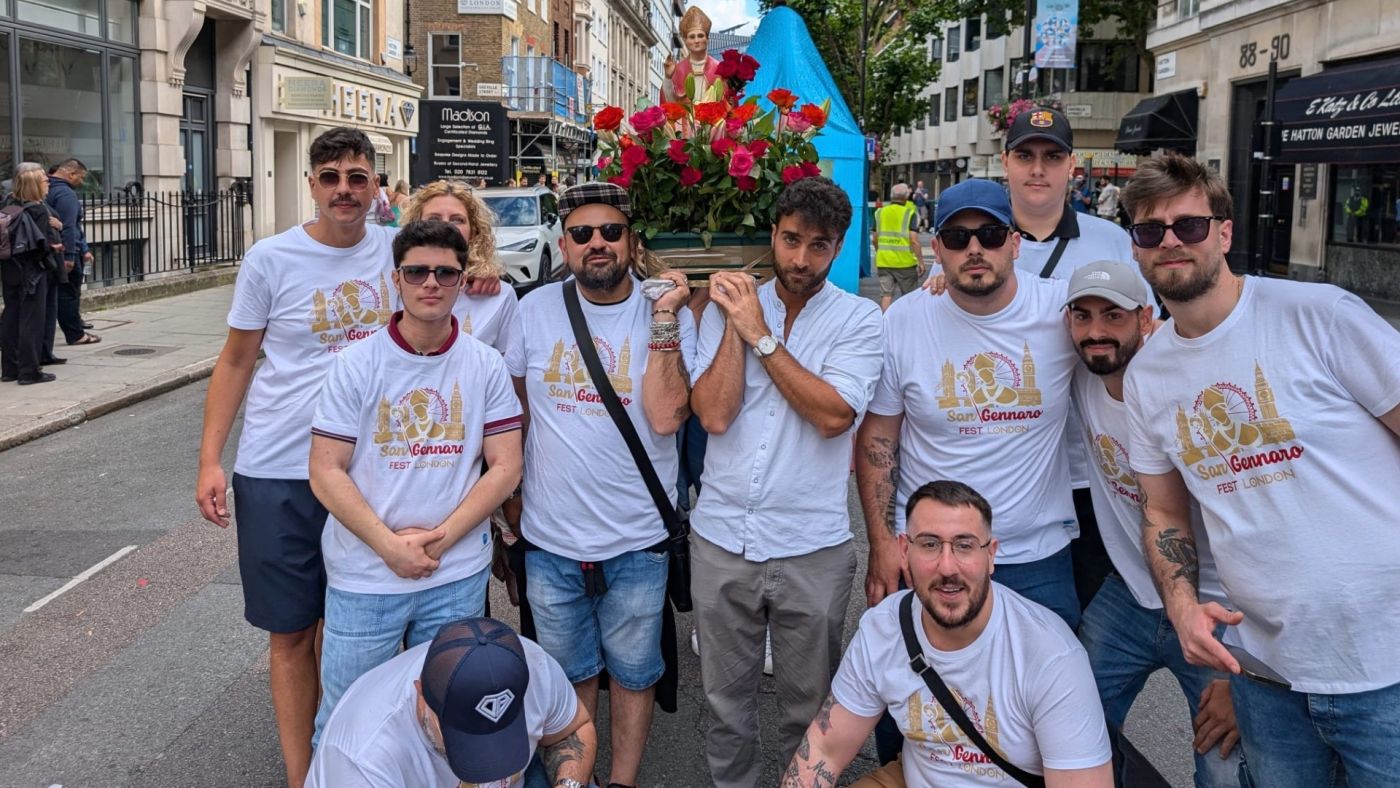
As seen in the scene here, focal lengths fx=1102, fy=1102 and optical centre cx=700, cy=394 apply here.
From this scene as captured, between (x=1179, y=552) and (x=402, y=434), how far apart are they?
7.02 feet

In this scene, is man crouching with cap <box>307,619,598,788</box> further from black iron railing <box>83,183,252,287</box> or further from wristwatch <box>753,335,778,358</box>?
black iron railing <box>83,183,252,287</box>

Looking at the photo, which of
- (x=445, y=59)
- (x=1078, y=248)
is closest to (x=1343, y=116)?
(x=1078, y=248)

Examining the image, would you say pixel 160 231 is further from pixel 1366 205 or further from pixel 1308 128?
pixel 1366 205

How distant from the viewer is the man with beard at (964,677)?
283cm

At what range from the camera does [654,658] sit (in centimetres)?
359

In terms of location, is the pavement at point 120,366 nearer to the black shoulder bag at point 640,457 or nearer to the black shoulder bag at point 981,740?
the black shoulder bag at point 640,457

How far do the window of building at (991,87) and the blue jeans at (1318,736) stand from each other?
53.8 m

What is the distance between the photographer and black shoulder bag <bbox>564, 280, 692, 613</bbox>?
11.1 ft

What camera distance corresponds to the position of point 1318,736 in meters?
2.56

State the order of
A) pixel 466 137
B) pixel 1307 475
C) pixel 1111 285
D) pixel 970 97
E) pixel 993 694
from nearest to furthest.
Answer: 1. pixel 1307 475
2. pixel 993 694
3. pixel 1111 285
4. pixel 466 137
5. pixel 970 97

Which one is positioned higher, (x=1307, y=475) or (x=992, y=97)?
(x=992, y=97)

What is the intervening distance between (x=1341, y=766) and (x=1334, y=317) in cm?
107

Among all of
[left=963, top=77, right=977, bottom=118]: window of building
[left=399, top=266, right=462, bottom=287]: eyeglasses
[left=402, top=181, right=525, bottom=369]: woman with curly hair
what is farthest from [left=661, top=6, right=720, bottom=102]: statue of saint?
[left=963, top=77, right=977, bottom=118]: window of building

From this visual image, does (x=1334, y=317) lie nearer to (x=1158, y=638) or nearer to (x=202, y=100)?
(x=1158, y=638)
